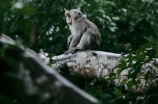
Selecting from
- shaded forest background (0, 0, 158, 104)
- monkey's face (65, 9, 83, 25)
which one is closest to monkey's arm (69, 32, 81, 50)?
monkey's face (65, 9, 83, 25)

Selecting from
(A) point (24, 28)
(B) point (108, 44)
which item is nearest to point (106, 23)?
(B) point (108, 44)

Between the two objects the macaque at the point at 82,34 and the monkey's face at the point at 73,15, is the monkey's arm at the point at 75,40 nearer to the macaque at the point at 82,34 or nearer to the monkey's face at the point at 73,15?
the macaque at the point at 82,34

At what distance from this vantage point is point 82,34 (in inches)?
334

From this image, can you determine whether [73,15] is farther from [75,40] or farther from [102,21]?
[102,21]

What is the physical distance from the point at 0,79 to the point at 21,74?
10cm

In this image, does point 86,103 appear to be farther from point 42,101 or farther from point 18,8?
point 18,8

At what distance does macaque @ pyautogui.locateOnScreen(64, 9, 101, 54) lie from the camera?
26.0ft

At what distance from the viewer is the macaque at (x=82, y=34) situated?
7934 mm

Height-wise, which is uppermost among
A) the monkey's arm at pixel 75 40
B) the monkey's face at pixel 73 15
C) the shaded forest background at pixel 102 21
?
the shaded forest background at pixel 102 21

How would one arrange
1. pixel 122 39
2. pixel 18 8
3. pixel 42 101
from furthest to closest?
pixel 122 39, pixel 18 8, pixel 42 101

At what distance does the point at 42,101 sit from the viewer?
3.88 feet

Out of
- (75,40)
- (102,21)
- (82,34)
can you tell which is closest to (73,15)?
(82,34)

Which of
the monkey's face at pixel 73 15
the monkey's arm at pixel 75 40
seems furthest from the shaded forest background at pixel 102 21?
the monkey's arm at pixel 75 40

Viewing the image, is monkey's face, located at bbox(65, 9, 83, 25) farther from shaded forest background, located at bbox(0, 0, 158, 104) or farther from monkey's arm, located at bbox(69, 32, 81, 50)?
shaded forest background, located at bbox(0, 0, 158, 104)
